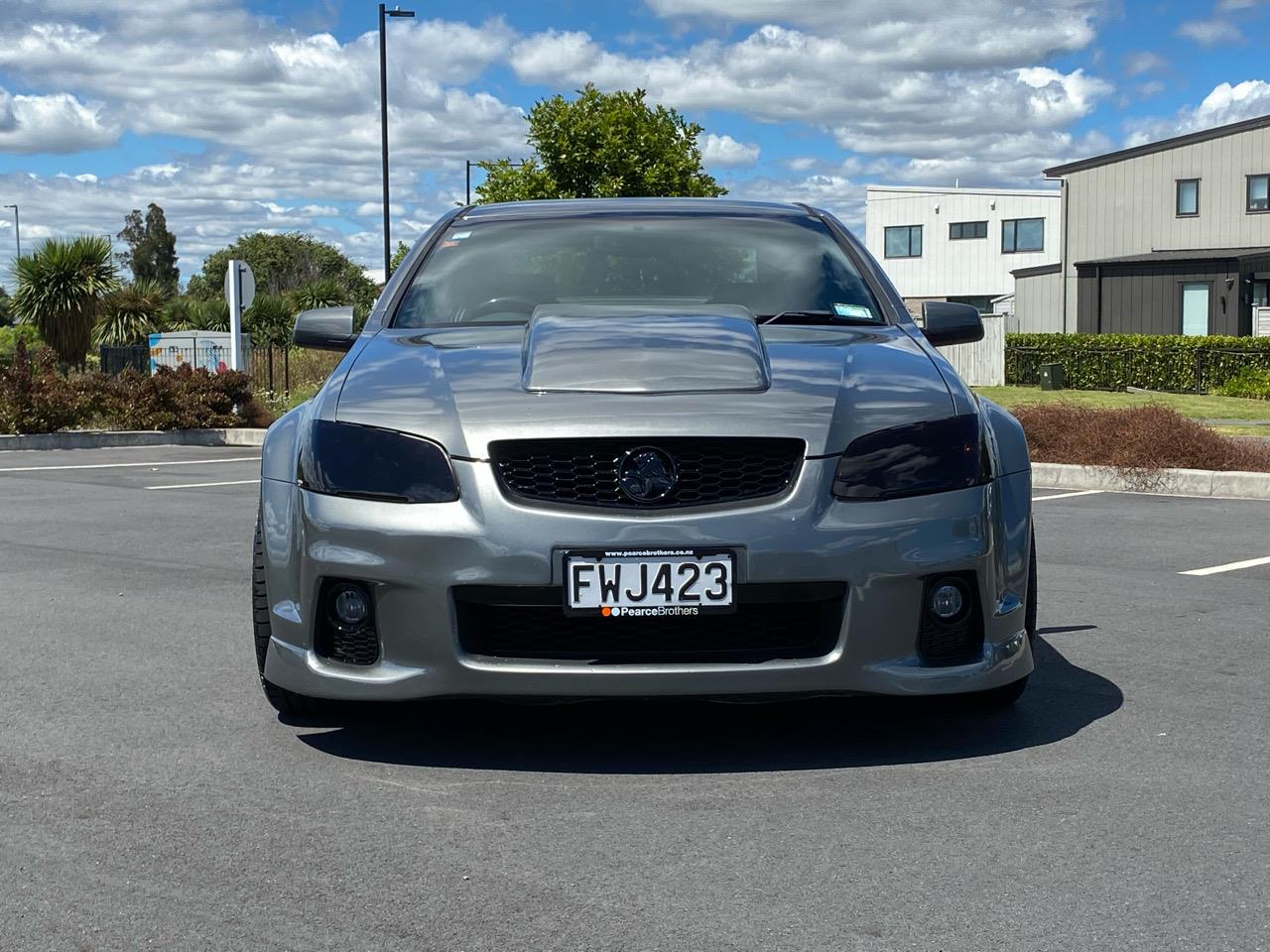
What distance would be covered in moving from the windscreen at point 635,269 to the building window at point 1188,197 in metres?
40.0

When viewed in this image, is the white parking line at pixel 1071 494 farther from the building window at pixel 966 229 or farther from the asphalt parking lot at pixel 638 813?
the building window at pixel 966 229

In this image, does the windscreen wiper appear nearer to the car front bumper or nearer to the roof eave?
the car front bumper

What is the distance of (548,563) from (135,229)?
385ft

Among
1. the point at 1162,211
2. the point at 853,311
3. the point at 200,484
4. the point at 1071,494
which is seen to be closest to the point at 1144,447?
the point at 1071,494

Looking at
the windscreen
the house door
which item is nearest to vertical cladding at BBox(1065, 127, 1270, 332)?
the house door

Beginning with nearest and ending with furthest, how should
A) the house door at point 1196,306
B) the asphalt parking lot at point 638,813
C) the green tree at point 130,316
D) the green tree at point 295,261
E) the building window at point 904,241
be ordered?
1. the asphalt parking lot at point 638,813
2. the green tree at point 130,316
3. the house door at point 1196,306
4. the building window at point 904,241
5. the green tree at point 295,261

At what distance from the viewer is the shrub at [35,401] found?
66.1ft

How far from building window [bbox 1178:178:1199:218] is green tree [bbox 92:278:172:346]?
2675cm

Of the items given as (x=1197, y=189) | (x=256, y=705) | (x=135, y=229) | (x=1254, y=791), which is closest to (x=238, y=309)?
(x=256, y=705)

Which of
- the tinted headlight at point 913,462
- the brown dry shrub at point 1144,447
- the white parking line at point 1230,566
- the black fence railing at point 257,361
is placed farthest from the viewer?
the black fence railing at point 257,361

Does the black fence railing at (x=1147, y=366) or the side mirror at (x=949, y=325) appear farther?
the black fence railing at (x=1147, y=366)

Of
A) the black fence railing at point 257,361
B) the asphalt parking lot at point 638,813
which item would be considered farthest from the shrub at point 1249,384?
the asphalt parking lot at point 638,813

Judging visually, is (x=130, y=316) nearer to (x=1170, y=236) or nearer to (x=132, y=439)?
(x=132, y=439)

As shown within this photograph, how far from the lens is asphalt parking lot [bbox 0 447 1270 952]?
123 inches
